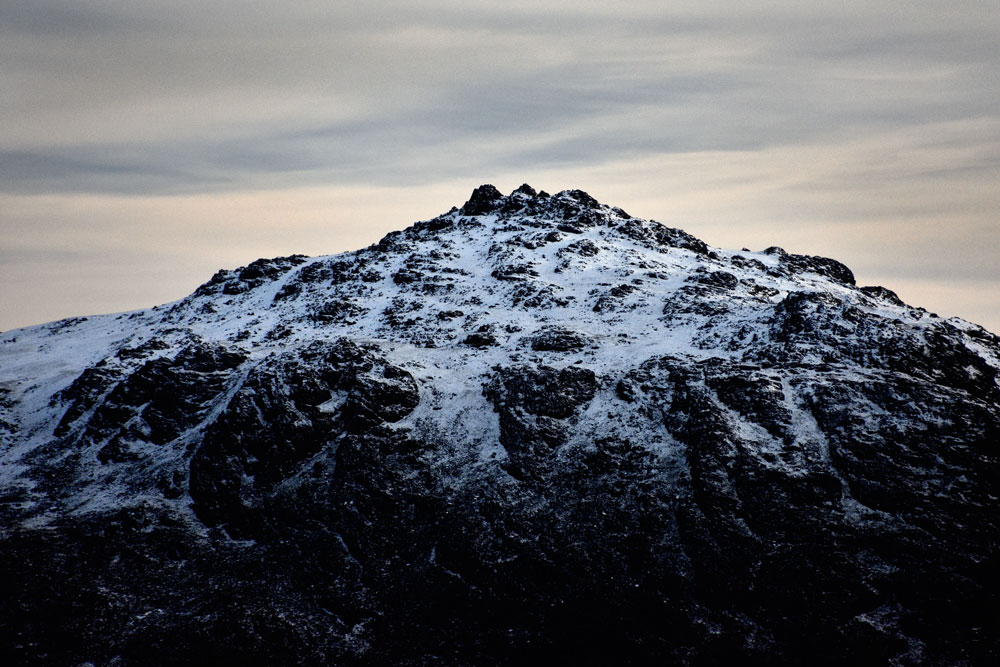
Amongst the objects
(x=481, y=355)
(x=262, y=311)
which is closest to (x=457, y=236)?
(x=262, y=311)

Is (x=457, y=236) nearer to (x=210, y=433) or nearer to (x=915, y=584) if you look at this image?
(x=210, y=433)

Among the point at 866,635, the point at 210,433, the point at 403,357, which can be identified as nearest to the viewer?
the point at 866,635

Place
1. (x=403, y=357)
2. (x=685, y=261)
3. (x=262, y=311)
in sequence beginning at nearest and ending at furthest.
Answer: (x=403, y=357) → (x=262, y=311) → (x=685, y=261)

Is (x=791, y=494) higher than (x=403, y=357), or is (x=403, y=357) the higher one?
(x=403, y=357)

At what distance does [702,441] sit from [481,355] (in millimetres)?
19301

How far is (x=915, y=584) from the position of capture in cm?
3756

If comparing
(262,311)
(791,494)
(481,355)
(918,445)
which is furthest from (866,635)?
(262,311)

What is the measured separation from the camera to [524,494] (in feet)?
149

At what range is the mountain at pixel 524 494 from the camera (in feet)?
124

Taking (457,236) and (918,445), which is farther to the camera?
(457,236)

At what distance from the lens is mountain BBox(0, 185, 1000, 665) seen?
37.9 m

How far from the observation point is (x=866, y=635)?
118 feet

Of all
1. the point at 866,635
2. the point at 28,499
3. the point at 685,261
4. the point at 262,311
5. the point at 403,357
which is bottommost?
the point at 866,635

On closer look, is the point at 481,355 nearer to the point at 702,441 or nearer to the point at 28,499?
the point at 702,441
